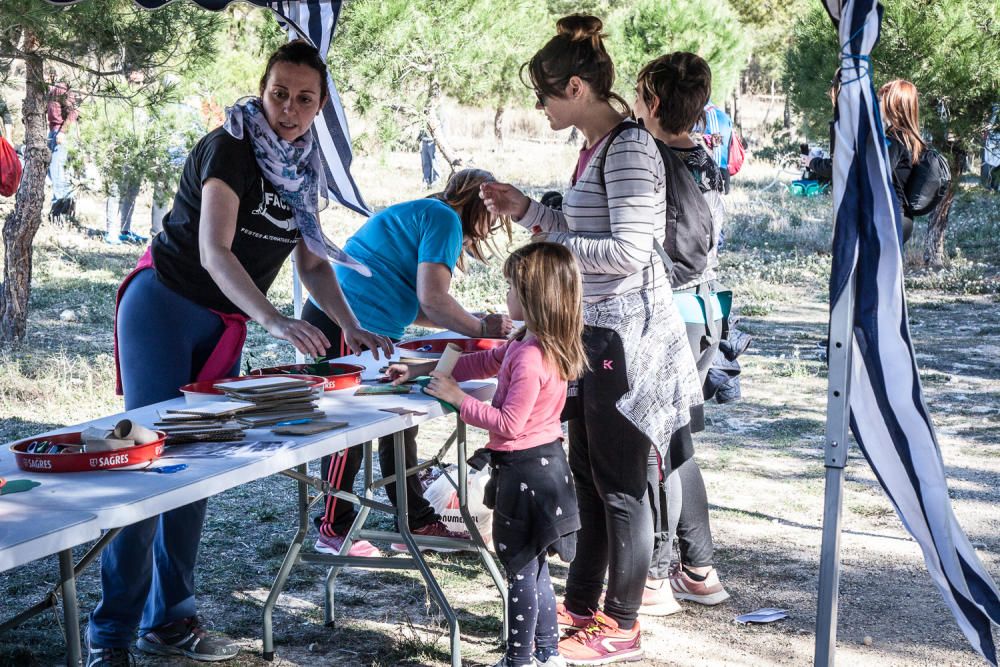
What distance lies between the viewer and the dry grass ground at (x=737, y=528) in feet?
10.5

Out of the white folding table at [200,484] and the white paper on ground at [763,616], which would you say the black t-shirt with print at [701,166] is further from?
the white paper on ground at [763,616]

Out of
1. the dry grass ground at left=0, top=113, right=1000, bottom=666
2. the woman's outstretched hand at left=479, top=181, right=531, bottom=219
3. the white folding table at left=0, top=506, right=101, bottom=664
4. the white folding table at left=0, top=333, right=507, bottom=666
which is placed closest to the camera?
the white folding table at left=0, top=506, right=101, bottom=664

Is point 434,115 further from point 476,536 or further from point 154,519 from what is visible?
point 154,519

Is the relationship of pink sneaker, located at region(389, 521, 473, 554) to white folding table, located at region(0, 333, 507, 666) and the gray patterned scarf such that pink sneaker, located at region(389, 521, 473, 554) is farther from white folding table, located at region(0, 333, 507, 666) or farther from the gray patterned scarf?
the gray patterned scarf

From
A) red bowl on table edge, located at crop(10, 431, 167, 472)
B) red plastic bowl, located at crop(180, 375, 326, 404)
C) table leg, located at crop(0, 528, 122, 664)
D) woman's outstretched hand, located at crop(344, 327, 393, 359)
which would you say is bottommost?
table leg, located at crop(0, 528, 122, 664)

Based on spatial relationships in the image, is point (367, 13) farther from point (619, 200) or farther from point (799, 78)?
point (619, 200)

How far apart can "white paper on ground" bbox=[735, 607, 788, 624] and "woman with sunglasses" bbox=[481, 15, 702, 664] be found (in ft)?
1.89

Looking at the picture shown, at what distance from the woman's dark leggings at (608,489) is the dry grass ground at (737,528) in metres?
0.30

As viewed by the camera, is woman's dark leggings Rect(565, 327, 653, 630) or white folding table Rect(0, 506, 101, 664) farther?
woman's dark leggings Rect(565, 327, 653, 630)

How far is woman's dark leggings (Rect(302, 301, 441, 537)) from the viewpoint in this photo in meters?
3.72

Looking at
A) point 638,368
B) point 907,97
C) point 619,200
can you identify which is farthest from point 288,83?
point 907,97

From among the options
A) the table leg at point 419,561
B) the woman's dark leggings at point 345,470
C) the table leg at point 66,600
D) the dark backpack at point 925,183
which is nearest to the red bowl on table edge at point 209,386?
the table leg at point 419,561

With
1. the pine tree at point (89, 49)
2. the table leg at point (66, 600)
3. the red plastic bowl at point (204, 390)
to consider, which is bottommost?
the table leg at point (66, 600)

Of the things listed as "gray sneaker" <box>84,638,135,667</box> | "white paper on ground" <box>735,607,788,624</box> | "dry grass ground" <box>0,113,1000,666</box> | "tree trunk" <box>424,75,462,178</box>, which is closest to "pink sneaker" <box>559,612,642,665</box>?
"dry grass ground" <box>0,113,1000,666</box>
